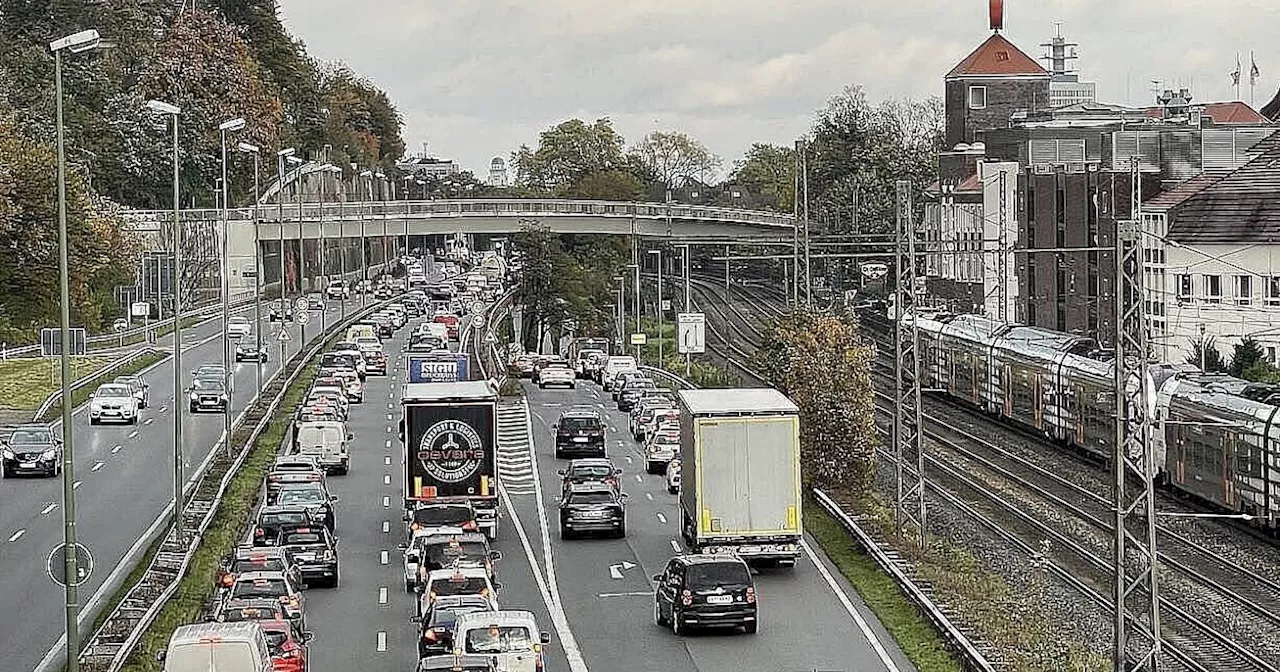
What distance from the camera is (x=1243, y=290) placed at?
7431 cm

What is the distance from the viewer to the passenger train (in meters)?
40.9

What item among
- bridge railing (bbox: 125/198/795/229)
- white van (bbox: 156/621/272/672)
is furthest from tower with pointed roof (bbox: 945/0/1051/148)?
white van (bbox: 156/621/272/672)

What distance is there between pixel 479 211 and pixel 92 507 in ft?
209

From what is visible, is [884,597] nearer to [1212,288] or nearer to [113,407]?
[113,407]

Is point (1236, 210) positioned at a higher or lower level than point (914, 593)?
higher

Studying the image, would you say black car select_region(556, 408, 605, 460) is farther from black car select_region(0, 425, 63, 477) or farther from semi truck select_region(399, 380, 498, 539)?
semi truck select_region(399, 380, 498, 539)

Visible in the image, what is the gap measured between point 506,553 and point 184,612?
33.6 feet

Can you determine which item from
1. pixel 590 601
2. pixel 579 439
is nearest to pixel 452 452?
pixel 590 601

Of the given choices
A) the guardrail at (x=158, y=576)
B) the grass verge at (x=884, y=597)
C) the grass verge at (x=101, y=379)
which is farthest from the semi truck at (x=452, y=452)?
the grass verge at (x=101, y=379)

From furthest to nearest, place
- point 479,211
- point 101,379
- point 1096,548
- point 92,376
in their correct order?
1. point 479,211
2. point 92,376
3. point 101,379
4. point 1096,548

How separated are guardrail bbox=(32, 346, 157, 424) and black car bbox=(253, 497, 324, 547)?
28.8 meters

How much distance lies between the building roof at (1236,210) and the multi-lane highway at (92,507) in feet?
124

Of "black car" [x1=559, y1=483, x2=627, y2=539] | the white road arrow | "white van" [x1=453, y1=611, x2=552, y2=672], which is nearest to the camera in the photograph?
"white van" [x1=453, y1=611, x2=552, y2=672]

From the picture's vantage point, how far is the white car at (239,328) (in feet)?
326
